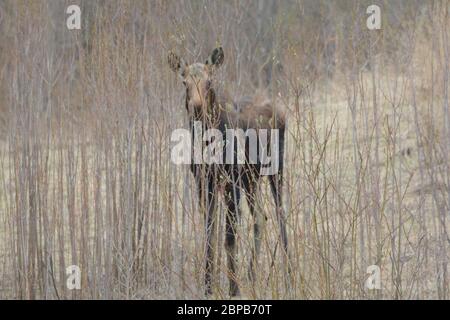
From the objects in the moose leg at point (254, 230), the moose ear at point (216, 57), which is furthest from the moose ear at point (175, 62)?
the moose leg at point (254, 230)

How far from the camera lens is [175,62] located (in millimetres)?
6105

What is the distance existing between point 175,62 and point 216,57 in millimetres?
318

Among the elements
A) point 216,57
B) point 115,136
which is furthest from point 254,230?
point 216,57

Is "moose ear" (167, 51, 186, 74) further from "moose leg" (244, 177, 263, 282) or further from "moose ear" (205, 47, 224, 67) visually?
"moose leg" (244, 177, 263, 282)

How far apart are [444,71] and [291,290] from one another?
1702 mm

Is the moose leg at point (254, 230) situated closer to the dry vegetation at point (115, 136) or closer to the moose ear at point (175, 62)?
the dry vegetation at point (115, 136)

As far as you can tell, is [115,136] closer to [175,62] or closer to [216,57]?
[175,62]

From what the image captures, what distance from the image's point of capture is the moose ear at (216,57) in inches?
243
